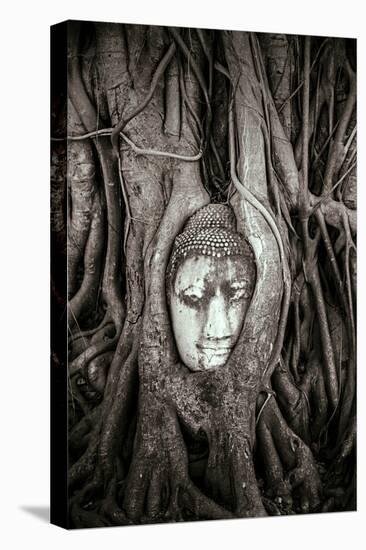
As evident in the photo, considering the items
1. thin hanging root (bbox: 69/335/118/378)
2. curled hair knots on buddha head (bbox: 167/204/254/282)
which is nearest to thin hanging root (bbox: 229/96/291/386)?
curled hair knots on buddha head (bbox: 167/204/254/282)

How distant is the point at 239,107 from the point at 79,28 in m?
0.94

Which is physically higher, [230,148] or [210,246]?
[230,148]

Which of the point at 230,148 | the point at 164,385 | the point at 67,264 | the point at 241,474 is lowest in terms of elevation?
the point at 241,474

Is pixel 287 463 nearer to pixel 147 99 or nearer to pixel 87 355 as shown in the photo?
pixel 87 355

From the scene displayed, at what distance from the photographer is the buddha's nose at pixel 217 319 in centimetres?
758

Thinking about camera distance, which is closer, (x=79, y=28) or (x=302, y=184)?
(x=79, y=28)

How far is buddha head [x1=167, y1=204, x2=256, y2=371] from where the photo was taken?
7.54 meters

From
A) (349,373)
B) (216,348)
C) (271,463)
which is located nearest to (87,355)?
(216,348)

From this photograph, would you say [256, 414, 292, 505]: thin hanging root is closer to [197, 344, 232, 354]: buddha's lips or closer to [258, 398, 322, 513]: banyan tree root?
[258, 398, 322, 513]: banyan tree root

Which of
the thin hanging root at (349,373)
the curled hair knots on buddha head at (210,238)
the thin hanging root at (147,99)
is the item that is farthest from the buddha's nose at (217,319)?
the thin hanging root at (147,99)

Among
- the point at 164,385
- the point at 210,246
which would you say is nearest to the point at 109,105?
the point at 210,246

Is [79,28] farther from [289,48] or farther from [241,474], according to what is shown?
[241,474]

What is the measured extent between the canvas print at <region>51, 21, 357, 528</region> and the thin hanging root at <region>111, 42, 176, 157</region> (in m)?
0.01

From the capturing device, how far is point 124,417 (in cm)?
740
